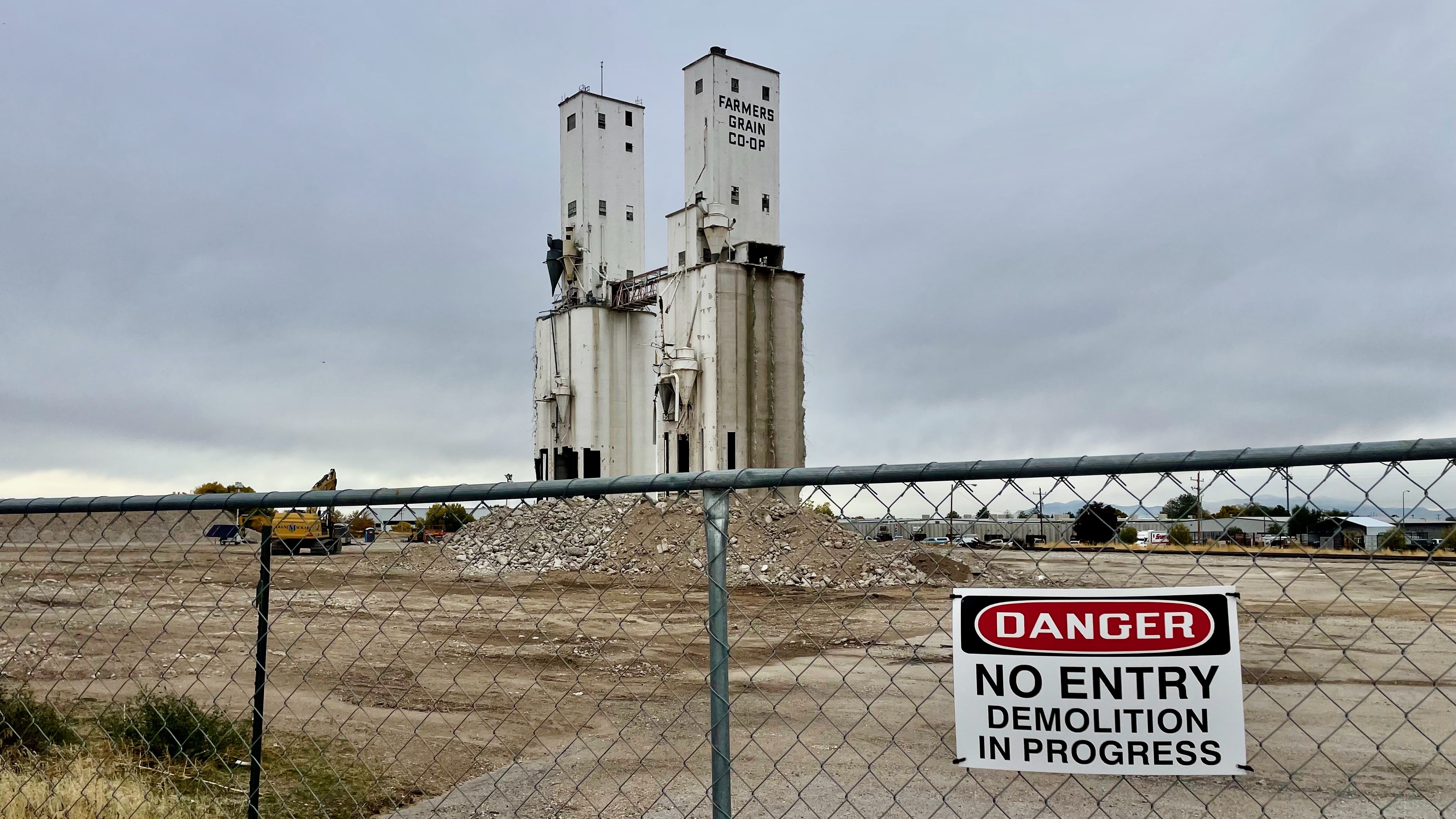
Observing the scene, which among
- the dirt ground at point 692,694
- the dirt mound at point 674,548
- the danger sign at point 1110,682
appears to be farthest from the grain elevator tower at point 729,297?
the danger sign at point 1110,682

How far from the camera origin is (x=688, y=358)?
36.2 meters

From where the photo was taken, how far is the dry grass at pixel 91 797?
16.2 feet

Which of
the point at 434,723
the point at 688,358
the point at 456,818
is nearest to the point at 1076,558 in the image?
the point at 456,818

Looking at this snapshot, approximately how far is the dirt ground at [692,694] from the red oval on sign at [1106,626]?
32 centimetres

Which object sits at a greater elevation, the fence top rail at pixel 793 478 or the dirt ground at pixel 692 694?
the fence top rail at pixel 793 478

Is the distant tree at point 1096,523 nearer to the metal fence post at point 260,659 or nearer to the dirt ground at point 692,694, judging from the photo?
the dirt ground at point 692,694

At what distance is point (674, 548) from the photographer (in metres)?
28.2

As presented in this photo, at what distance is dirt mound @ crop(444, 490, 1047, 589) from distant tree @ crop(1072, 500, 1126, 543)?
15958mm

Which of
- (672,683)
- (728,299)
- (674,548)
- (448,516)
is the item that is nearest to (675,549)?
(674,548)

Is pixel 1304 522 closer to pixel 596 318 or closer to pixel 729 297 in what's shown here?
pixel 729 297

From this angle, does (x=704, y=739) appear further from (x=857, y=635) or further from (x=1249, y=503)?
(x=857, y=635)

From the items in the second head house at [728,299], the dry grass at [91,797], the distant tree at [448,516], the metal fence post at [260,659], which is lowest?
the dry grass at [91,797]

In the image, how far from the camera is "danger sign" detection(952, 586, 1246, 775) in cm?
289

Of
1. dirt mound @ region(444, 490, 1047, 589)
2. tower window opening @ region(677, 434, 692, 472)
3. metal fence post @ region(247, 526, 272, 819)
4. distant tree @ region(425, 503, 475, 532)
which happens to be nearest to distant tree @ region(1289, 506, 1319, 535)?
distant tree @ region(425, 503, 475, 532)
